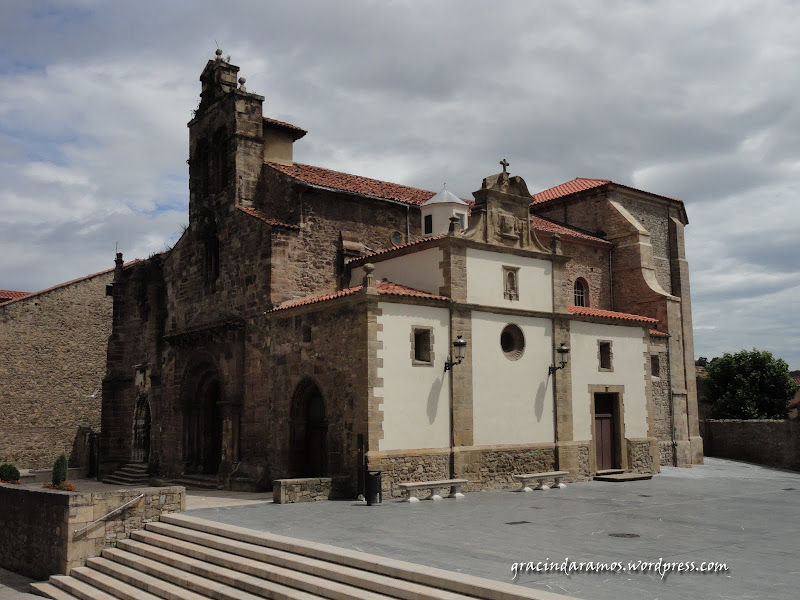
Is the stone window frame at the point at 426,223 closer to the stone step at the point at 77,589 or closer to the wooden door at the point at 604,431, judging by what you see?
the wooden door at the point at 604,431

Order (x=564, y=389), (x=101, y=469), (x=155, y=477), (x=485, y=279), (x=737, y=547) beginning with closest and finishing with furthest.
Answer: (x=737, y=547), (x=485, y=279), (x=564, y=389), (x=155, y=477), (x=101, y=469)

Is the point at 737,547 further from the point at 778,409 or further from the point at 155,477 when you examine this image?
the point at 778,409

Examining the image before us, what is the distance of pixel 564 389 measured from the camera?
2297 centimetres

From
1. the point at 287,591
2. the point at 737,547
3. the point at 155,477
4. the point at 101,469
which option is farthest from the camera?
the point at 101,469

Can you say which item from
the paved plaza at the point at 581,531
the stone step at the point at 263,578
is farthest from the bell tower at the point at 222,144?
the stone step at the point at 263,578

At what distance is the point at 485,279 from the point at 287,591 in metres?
12.5

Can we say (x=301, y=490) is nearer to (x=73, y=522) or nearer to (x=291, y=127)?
(x=73, y=522)

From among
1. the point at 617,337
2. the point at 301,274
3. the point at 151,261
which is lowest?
the point at 617,337

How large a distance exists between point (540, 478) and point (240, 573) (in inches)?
429

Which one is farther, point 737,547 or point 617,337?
point 617,337

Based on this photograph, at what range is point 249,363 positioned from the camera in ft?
75.7

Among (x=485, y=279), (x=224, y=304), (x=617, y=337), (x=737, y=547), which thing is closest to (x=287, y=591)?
(x=737, y=547)

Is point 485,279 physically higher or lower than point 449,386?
higher

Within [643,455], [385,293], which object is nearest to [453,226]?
[385,293]
